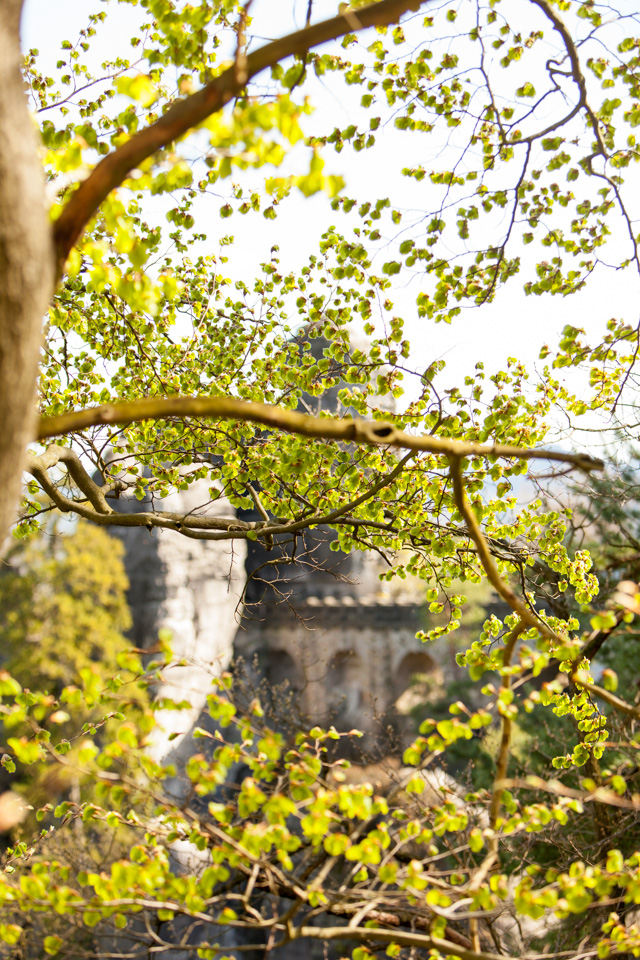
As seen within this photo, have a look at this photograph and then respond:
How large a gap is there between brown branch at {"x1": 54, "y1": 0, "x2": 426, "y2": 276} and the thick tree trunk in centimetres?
35

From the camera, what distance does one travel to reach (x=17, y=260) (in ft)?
5.74

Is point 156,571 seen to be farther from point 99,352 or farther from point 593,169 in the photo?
point 593,169

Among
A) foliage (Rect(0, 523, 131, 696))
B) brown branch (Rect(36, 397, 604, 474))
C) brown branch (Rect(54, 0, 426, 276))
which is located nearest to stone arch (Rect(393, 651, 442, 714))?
foliage (Rect(0, 523, 131, 696))

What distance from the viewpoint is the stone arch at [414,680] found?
29.0 metres

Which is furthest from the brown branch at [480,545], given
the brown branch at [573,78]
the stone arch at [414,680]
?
the stone arch at [414,680]

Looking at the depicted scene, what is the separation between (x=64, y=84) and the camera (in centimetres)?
602

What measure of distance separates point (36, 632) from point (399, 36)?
19.3 m

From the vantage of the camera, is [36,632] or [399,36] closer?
[399,36]

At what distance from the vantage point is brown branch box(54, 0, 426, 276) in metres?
2.17

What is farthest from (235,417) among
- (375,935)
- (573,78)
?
(573,78)

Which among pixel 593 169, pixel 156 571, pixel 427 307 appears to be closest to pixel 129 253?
pixel 427 307

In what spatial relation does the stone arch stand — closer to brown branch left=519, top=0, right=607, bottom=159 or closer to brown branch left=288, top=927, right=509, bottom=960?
brown branch left=519, top=0, right=607, bottom=159

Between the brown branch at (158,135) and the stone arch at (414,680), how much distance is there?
1101 inches

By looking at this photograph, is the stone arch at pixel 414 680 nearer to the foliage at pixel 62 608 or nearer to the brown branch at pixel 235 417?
the foliage at pixel 62 608
